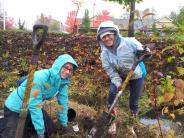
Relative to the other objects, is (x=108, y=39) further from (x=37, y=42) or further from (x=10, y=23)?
(x=10, y=23)

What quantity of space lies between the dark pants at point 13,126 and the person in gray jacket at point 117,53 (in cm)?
70

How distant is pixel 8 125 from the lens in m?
4.50

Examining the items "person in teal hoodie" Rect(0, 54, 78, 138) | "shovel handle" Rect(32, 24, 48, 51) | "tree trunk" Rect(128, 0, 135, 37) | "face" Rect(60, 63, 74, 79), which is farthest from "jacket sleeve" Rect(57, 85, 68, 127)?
"shovel handle" Rect(32, 24, 48, 51)

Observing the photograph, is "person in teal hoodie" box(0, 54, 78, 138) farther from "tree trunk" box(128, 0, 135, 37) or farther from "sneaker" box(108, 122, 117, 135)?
"tree trunk" box(128, 0, 135, 37)

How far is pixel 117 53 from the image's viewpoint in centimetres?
472

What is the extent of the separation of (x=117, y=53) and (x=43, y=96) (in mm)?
968

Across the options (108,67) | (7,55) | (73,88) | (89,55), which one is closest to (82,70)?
(89,55)

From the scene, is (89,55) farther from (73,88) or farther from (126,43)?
(126,43)

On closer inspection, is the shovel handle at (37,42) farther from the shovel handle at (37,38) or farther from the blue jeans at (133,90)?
the blue jeans at (133,90)

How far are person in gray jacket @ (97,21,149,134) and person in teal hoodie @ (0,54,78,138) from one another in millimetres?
452

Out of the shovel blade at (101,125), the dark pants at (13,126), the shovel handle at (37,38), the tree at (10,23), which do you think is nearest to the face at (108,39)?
the shovel blade at (101,125)

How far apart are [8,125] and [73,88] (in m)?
3.87

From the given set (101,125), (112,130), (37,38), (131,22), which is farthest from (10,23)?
(37,38)

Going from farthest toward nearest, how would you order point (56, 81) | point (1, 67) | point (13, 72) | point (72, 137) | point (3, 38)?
point (3, 38) → point (1, 67) → point (13, 72) → point (72, 137) → point (56, 81)
